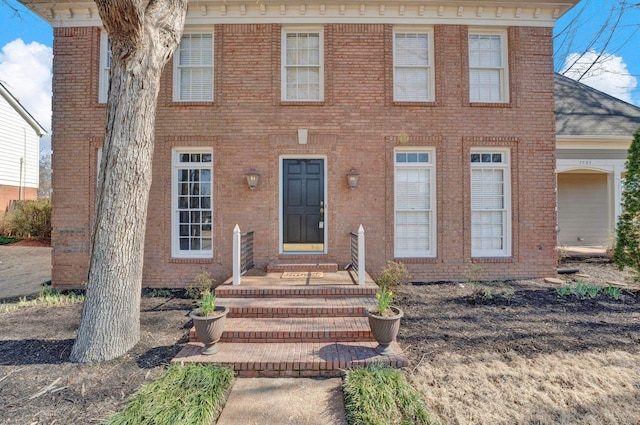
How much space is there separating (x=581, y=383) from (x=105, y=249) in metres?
5.32

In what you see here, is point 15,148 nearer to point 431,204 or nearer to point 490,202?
point 431,204

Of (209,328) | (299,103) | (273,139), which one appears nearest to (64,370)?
(209,328)

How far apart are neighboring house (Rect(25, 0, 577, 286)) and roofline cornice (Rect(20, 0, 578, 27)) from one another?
27mm

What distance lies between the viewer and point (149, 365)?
342 centimetres

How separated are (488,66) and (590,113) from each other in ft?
21.5

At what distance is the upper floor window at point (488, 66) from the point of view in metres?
6.84

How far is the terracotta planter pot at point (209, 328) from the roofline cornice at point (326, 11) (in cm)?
597

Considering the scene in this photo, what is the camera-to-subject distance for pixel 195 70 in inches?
264

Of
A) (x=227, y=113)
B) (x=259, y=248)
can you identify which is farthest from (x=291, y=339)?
(x=227, y=113)

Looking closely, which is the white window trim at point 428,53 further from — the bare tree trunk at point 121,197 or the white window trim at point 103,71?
the white window trim at point 103,71

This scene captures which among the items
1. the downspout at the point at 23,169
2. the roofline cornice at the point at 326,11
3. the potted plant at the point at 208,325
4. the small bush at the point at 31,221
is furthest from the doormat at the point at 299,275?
the downspout at the point at 23,169

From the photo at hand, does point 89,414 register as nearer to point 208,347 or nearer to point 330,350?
point 208,347

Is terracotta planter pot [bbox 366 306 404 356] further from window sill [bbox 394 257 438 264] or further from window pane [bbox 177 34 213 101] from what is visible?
window pane [bbox 177 34 213 101]

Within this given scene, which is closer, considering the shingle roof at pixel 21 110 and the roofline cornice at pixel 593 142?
the roofline cornice at pixel 593 142
